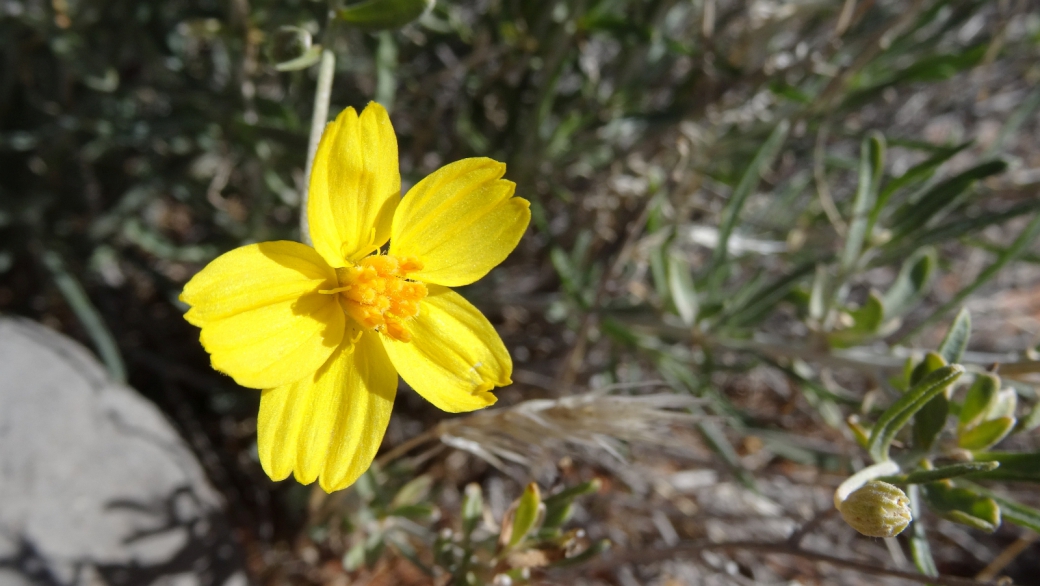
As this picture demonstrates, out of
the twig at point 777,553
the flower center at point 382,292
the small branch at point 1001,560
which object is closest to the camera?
the flower center at point 382,292

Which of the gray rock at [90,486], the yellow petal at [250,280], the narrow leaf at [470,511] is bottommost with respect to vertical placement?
the gray rock at [90,486]

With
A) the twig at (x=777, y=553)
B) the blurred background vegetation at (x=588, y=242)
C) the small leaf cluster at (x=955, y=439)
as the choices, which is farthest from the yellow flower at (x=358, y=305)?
the small leaf cluster at (x=955, y=439)

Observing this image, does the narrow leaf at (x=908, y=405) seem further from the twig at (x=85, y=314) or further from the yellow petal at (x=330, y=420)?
the twig at (x=85, y=314)

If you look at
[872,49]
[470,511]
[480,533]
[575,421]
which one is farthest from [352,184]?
[872,49]

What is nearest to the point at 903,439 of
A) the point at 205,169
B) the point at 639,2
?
the point at 639,2

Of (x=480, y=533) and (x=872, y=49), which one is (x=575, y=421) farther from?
(x=872, y=49)

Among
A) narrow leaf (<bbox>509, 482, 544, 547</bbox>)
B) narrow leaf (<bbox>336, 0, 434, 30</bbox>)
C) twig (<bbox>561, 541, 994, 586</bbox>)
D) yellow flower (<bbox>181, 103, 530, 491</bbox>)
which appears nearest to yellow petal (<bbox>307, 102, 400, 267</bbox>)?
yellow flower (<bbox>181, 103, 530, 491</bbox>)
